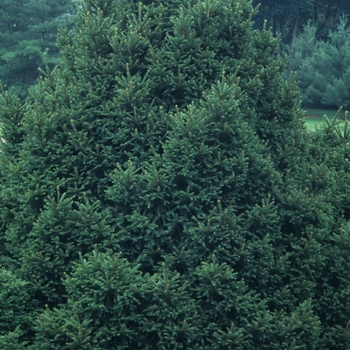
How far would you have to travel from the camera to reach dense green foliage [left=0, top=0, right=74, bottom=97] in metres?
40.5

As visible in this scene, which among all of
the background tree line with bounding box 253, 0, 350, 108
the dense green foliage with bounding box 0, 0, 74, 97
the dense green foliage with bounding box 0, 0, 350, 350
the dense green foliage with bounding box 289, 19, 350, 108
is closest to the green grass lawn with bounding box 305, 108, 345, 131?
the background tree line with bounding box 253, 0, 350, 108

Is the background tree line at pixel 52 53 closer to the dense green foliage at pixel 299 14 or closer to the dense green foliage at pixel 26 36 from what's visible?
the dense green foliage at pixel 26 36

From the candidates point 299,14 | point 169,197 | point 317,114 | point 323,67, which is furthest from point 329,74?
point 169,197

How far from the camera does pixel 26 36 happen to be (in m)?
42.8

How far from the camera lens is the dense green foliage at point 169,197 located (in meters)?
5.51

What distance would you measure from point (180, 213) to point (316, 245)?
5.02 feet

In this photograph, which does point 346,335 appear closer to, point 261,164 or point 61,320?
point 261,164

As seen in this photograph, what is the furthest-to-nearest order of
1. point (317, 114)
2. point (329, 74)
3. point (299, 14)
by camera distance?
point (299, 14)
point (317, 114)
point (329, 74)

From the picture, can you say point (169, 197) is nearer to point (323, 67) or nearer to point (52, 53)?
point (323, 67)

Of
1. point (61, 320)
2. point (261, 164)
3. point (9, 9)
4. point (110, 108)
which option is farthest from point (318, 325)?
point (9, 9)

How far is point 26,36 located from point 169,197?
40.1m

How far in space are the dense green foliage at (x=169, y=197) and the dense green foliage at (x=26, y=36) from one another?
34398mm

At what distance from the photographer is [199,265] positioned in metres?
5.72

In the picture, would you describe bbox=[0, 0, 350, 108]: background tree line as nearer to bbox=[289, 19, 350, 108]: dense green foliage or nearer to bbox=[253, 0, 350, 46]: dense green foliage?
bbox=[289, 19, 350, 108]: dense green foliage
